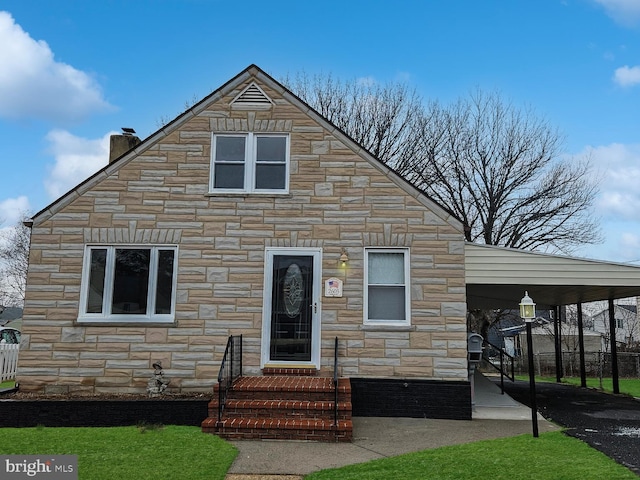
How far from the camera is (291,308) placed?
9414 mm

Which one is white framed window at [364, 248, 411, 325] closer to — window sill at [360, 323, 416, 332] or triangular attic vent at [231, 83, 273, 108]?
window sill at [360, 323, 416, 332]

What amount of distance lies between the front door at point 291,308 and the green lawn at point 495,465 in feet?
11.0

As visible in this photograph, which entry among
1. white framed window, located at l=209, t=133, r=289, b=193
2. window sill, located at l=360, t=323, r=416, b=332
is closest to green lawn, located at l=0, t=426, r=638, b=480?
window sill, located at l=360, t=323, r=416, b=332

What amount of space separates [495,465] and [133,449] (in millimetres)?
4414

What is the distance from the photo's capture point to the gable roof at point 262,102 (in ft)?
31.5

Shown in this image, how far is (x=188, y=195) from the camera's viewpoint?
9766 millimetres

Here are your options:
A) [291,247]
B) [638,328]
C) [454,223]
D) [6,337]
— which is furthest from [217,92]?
[638,328]

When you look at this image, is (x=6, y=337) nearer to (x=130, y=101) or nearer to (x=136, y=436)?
(x=130, y=101)

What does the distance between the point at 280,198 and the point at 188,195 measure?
1791mm

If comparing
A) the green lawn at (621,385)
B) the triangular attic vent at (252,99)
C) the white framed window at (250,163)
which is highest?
the triangular attic vent at (252,99)

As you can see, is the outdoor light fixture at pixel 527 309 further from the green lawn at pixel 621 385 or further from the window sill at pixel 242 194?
the green lawn at pixel 621 385

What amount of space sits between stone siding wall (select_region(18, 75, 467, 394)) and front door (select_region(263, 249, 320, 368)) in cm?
17

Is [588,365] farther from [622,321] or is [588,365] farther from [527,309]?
[622,321]

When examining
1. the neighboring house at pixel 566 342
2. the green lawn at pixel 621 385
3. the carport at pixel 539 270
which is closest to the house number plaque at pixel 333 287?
the carport at pixel 539 270
